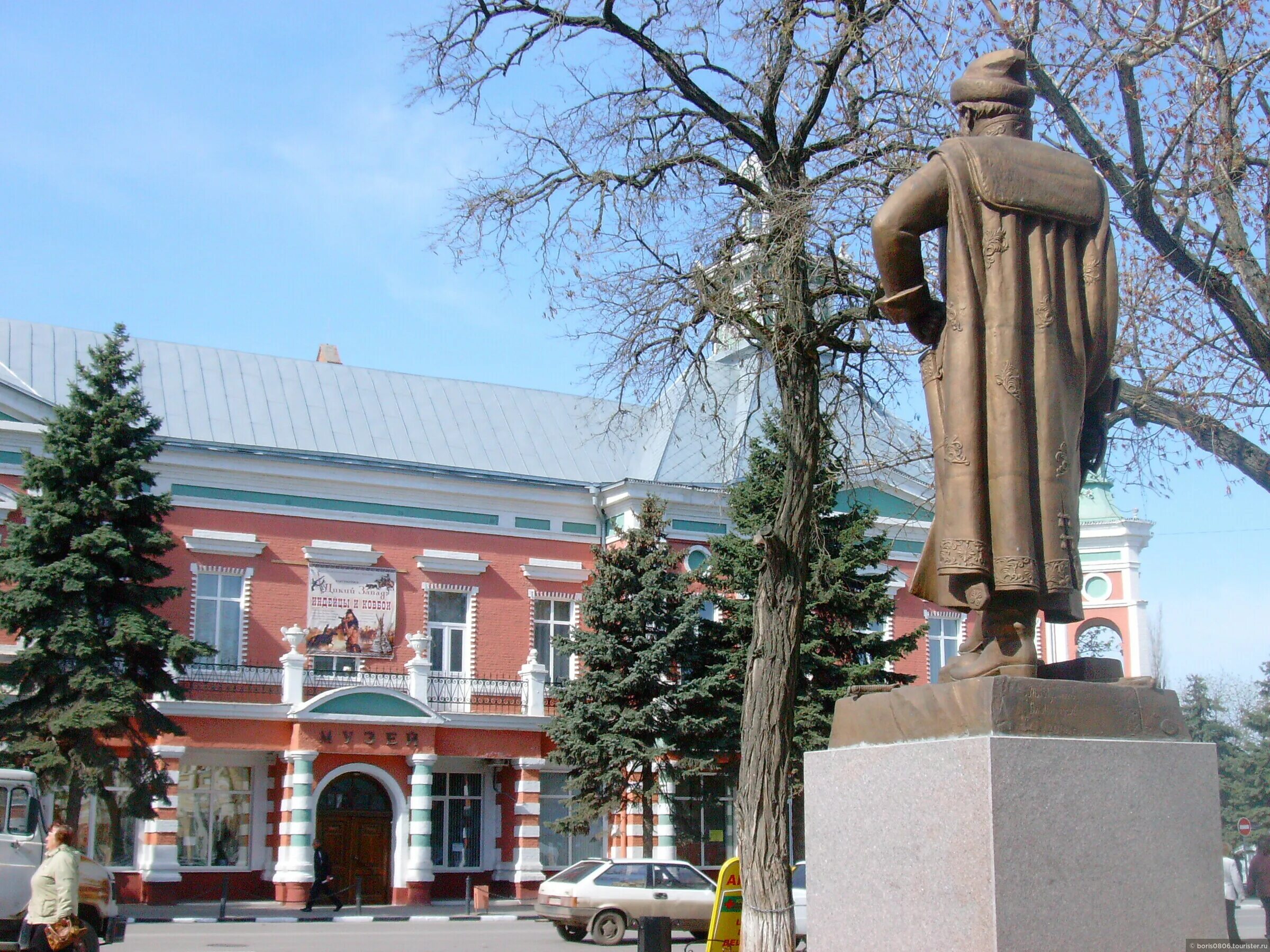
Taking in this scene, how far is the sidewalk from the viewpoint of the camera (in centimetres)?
2538

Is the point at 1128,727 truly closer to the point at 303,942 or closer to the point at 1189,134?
the point at 1189,134

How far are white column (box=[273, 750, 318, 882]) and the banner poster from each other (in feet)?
8.46

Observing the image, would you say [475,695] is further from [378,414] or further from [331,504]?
[378,414]

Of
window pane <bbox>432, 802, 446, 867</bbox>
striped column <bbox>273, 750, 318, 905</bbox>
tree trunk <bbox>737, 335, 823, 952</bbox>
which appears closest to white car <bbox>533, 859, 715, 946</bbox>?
striped column <bbox>273, 750, 318, 905</bbox>

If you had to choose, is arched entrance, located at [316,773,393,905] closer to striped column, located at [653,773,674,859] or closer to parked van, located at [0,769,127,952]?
striped column, located at [653,773,674,859]

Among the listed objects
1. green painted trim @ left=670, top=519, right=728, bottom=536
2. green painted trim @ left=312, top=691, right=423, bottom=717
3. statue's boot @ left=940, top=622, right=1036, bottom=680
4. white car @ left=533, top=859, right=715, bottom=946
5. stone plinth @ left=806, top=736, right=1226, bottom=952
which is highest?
green painted trim @ left=670, top=519, right=728, bottom=536

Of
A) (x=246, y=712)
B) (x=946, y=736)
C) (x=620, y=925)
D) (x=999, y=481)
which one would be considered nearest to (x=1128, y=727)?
(x=946, y=736)

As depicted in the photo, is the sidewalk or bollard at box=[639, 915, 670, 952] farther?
the sidewalk

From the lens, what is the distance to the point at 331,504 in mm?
31094

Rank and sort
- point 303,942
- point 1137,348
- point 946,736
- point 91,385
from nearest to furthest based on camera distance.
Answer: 1. point 946,736
2. point 1137,348
3. point 303,942
4. point 91,385

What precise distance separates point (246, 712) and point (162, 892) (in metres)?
3.71

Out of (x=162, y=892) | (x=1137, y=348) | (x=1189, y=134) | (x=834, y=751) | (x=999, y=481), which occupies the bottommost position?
(x=162, y=892)

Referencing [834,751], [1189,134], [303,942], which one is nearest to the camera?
[834,751]

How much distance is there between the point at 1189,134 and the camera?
13.9 metres
